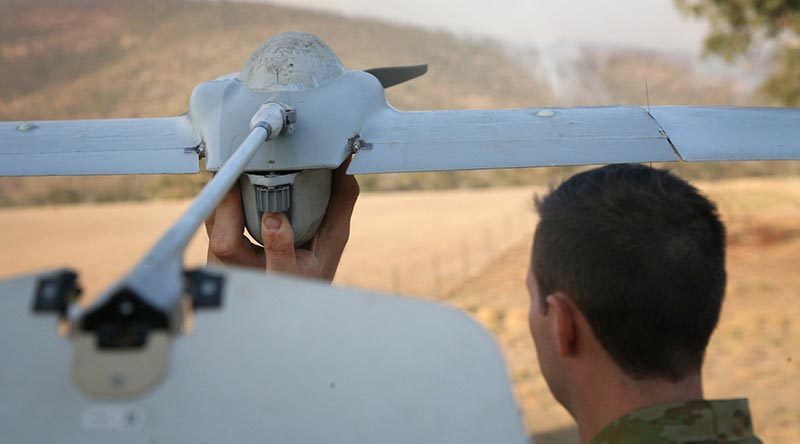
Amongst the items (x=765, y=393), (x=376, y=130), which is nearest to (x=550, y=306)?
(x=376, y=130)

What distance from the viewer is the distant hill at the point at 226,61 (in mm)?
64500

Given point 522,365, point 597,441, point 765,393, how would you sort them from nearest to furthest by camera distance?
point 597,441
point 765,393
point 522,365

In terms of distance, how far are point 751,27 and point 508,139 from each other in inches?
596

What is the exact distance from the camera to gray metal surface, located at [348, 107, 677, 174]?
10.5ft

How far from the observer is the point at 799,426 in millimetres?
8570

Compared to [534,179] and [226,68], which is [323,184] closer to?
[534,179]

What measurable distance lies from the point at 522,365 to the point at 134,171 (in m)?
8.87

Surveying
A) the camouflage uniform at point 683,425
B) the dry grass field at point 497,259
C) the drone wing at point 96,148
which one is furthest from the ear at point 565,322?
the dry grass field at point 497,259

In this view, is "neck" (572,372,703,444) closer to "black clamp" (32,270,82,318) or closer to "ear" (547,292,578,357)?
"ear" (547,292,578,357)

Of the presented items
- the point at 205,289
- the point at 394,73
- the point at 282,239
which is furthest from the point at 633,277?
the point at 394,73

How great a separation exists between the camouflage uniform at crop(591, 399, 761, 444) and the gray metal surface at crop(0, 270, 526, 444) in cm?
44

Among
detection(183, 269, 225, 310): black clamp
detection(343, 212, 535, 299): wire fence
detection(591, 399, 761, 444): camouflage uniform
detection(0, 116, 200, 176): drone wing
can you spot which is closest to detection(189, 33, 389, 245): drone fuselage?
detection(0, 116, 200, 176): drone wing

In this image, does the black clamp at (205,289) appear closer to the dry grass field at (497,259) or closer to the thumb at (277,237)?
the thumb at (277,237)

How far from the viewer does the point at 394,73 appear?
457cm
